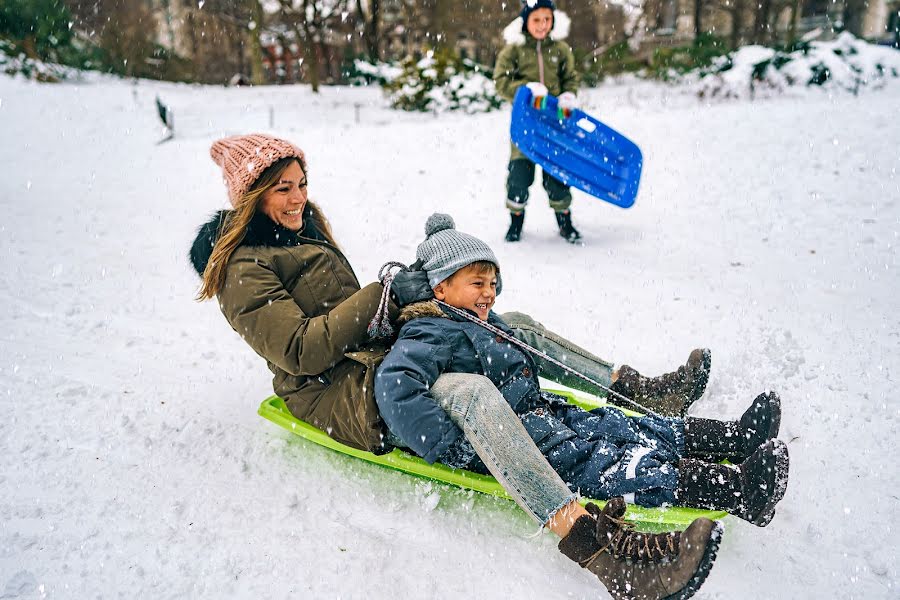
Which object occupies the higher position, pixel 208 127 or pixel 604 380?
pixel 208 127

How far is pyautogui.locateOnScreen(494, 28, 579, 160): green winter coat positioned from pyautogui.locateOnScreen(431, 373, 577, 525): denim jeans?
360 centimetres

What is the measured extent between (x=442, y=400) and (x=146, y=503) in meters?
1.22

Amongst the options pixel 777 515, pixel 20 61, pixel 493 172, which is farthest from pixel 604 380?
pixel 20 61

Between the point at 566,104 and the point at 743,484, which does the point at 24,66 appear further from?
the point at 743,484

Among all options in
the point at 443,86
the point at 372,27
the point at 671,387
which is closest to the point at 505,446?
the point at 671,387

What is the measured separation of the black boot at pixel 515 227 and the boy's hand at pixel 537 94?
90cm

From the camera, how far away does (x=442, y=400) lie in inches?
82.5

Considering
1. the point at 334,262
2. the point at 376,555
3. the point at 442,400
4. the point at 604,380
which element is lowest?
the point at 376,555

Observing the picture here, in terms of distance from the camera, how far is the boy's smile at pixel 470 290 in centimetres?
244

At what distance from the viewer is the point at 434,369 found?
7.18ft

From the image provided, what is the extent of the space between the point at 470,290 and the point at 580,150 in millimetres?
2932

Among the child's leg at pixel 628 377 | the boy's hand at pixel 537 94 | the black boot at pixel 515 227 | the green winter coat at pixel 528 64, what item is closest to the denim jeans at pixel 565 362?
the child's leg at pixel 628 377

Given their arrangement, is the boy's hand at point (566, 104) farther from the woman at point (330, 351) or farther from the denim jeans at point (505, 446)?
the denim jeans at point (505, 446)

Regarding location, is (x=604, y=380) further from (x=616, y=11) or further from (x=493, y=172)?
(x=616, y=11)
